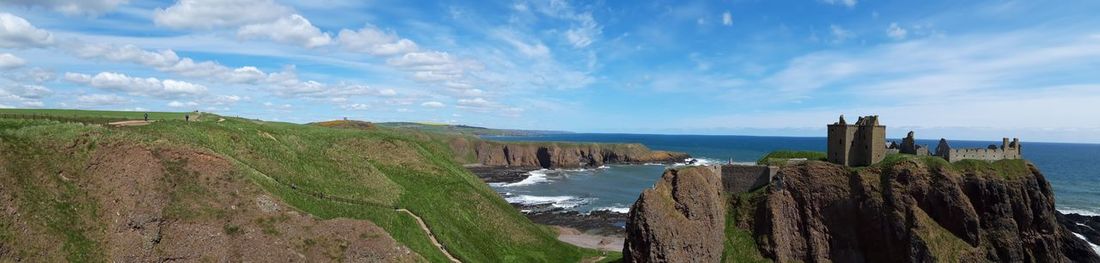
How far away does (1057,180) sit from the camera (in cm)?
12725

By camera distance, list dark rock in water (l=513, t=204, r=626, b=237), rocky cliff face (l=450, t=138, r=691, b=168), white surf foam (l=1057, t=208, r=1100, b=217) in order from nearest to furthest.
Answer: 1. dark rock in water (l=513, t=204, r=626, b=237)
2. white surf foam (l=1057, t=208, r=1100, b=217)
3. rocky cliff face (l=450, t=138, r=691, b=168)

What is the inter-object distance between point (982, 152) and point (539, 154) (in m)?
131

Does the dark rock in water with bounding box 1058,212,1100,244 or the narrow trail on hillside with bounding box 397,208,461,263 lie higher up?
the narrow trail on hillside with bounding box 397,208,461,263

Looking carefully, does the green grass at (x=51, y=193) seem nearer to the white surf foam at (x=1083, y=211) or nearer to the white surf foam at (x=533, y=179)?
the white surf foam at (x=533, y=179)

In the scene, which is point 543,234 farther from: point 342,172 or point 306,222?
point 306,222

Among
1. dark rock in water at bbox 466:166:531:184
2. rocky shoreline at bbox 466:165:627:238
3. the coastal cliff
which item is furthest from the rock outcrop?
dark rock in water at bbox 466:166:531:184

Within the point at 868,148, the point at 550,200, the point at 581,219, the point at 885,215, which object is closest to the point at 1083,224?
the point at 868,148

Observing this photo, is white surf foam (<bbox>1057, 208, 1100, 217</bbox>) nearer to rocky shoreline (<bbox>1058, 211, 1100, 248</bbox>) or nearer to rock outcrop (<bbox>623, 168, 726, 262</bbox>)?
rocky shoreline (<bbox>1058, 211, 1100, 248</bbox>)

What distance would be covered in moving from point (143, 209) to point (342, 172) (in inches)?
661

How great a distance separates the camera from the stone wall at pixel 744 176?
47.1 meters

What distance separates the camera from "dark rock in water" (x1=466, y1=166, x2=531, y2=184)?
426ft

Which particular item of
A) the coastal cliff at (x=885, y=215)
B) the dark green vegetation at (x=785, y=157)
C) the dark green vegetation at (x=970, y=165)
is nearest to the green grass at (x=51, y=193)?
the coastal cliff at (x=885, y=215)

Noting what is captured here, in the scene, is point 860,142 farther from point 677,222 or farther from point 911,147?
point 677,222

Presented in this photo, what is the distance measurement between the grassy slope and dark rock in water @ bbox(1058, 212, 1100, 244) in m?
64.1
